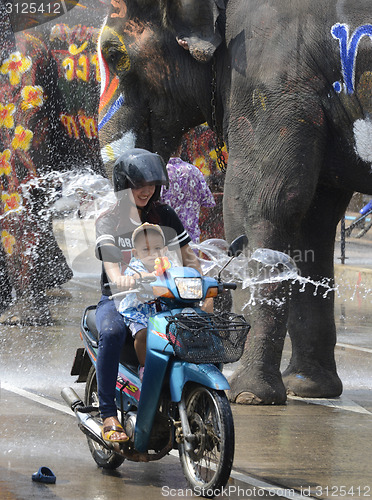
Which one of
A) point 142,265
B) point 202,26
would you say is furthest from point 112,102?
point 142,265

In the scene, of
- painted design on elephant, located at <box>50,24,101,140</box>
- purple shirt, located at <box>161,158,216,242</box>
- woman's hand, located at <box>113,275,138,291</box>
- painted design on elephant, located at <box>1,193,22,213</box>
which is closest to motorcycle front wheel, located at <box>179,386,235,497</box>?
woman's hand, located at <box>113,275,138,291</box>

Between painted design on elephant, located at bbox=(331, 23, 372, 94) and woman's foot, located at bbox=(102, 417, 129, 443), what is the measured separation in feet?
9.00

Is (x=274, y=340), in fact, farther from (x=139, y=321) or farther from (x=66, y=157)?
Result: (x=66, y=157)

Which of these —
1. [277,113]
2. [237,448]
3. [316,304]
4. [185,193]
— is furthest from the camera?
[185,193]

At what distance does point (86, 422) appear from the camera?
5129 mm

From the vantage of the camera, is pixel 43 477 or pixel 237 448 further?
pixel 237 448

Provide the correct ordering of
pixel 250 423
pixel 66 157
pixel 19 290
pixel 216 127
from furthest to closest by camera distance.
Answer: pixel 66 157 < pixel 19 290 < pixel 216 127 < pixel 250 423

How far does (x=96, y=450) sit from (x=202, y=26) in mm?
3000

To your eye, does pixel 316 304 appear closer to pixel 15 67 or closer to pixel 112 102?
pixel 112 102

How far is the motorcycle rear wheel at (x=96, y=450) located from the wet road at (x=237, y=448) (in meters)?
0.04

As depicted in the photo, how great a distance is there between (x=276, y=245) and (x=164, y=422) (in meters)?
2.27

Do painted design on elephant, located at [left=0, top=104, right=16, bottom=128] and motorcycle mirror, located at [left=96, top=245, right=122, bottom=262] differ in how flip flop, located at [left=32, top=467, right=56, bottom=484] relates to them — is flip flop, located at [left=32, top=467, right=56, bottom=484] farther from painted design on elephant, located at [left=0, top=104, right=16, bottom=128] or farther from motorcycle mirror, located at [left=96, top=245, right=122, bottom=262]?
painted design on elephant, located at [left=0, top=104, right=16, bottom=128]

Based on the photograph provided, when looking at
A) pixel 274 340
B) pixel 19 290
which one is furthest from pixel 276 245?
pixel 19 290

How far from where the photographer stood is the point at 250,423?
244 inches
